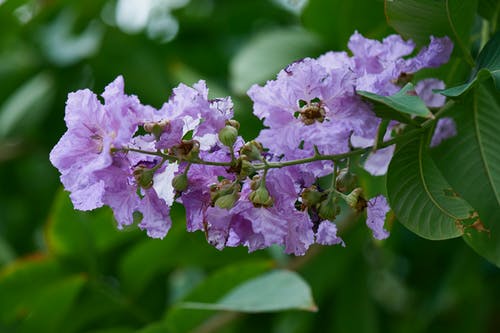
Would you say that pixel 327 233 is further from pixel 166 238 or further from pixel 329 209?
pixel 166 238

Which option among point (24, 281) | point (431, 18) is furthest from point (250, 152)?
point (24, 281)

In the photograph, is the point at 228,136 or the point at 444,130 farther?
the point at 444,130

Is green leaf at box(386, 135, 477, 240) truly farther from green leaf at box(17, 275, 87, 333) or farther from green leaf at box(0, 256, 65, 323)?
green leaf at box(0, 256, 65, 323)

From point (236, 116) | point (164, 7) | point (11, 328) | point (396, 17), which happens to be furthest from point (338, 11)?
point (11, 328)

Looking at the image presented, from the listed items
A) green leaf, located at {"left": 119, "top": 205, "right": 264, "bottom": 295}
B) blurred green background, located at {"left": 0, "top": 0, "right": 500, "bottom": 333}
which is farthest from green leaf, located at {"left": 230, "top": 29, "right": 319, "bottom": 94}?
green leaf, located at {"left": 119, "top": 205, "right": 264, "bottom": 295}

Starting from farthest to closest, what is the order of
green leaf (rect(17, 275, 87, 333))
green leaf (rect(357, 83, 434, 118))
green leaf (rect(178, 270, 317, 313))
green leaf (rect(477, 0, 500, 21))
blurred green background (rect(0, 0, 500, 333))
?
blurred green background (rect(0, 0, 500, 333)) → green leaf (rect(17, 275, 87, 333)) → green leaf (rect(178, 270, 317, 313)) → green leaf (rect(477, 0, 500, 21)) → green leaf (rect(357, 83, 434, 118))
